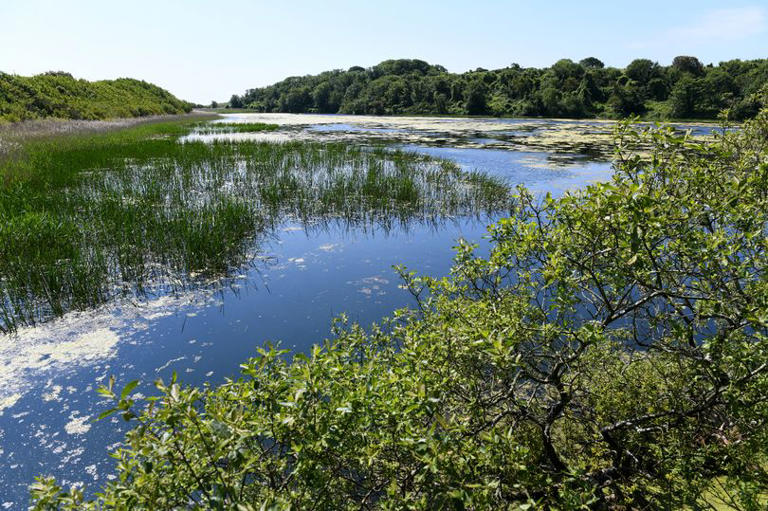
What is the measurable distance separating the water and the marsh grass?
33.9 inches

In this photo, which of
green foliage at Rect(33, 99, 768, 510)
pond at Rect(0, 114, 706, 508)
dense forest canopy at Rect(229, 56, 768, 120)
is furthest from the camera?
dense forest canopy at Rect(229, 56, 768, 120)

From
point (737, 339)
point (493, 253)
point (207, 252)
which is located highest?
point (493, 253)

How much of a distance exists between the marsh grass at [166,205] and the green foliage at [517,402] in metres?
6.59

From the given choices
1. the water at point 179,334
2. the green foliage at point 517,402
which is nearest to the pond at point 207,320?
the water at point 179,334

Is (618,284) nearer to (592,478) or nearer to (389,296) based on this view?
(592,478)

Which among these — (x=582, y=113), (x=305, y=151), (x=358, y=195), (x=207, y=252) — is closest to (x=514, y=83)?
(x=582, y=113)

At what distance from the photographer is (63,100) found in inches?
1620

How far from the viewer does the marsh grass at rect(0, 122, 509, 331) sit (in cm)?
782

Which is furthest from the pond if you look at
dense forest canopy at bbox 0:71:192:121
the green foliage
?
dense forest canopy at bbox 0:71:192:121

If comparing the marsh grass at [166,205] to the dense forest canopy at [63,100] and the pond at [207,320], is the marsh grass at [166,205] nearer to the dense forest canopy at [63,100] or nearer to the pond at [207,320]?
the pond at [207,320]

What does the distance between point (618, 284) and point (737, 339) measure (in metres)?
0.98

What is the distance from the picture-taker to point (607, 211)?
2699mm

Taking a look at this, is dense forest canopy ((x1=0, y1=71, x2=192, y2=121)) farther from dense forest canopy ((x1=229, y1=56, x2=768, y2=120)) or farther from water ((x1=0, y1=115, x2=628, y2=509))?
dense forest canopy ((x1=229, y1=56, x2=768, y2=120))

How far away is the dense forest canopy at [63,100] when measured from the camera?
1352 inches
